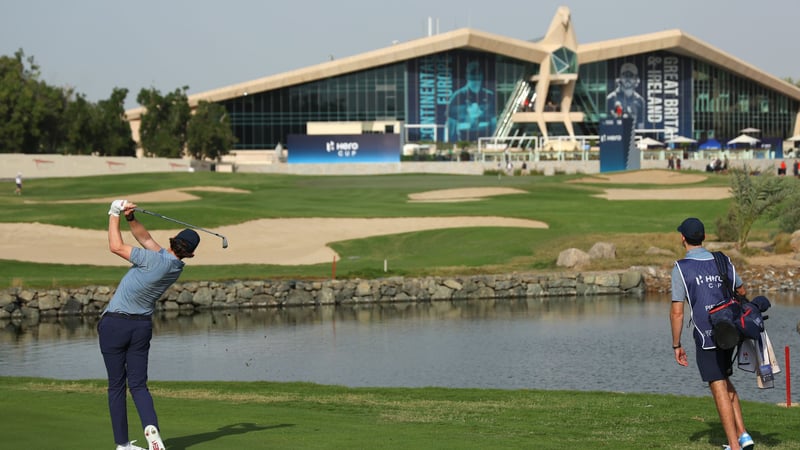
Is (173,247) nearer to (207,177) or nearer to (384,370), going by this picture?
(384,370)

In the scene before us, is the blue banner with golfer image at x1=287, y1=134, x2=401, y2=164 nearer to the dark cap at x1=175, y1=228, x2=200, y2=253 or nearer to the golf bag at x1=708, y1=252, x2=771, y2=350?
the dark cap at x1=175, y1=228, x2=200, y2=253

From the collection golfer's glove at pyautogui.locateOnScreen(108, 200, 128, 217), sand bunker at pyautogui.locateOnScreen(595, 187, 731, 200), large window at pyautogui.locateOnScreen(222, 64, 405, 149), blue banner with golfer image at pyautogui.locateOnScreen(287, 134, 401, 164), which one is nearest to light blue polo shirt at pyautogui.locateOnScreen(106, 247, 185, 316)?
golfer's glove at pyautogui.locateOnScreen(108, 200, 128, 217)

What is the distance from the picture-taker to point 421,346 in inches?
1171

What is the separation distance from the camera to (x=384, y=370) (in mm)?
26016

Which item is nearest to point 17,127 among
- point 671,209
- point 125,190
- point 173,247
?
point 125,190

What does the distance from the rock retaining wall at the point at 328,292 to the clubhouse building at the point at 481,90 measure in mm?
84934

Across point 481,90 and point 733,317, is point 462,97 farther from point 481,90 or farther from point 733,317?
point 733,317

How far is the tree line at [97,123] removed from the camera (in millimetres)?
105438

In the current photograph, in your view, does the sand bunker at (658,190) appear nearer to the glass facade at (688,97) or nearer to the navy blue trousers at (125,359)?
the navy blue trousers at (125,359)

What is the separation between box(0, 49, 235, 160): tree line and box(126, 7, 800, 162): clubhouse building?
980 centimetres

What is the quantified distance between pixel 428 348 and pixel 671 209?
29.9 metres

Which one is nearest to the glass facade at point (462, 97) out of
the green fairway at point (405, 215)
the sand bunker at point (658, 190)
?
the sand bunker at point (658, 190)

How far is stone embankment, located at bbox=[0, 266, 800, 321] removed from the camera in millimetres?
38125

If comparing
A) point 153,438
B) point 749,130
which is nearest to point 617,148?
point 749,130
